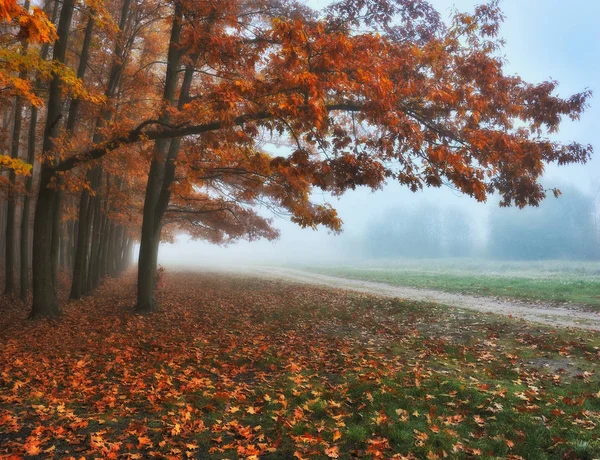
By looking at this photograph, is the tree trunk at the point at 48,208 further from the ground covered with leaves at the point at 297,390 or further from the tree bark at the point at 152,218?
the tree bark at the point at 152,218

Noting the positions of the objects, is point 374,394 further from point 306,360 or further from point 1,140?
point 1,140

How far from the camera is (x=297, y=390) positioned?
6.42 m

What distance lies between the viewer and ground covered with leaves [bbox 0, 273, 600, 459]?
4.70 metres

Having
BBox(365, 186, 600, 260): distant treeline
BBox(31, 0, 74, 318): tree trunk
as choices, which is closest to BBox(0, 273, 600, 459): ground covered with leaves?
BBox(31, 0, 74, 318): tree trunk

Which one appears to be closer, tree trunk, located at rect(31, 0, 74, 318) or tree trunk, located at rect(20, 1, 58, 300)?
tree trunk, located at rect(31, 0, 74, 318)

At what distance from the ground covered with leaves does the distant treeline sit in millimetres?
65740

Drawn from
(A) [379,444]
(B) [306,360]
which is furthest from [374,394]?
(B) [306,360]

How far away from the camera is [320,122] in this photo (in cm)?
751

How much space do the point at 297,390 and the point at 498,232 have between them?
78.0 meters

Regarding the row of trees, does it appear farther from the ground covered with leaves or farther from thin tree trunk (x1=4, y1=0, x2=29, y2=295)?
the ground covered with leaves

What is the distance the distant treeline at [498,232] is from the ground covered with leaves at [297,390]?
65740mm

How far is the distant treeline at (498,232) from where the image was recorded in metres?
67.6

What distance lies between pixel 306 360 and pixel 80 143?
1381 centimetres

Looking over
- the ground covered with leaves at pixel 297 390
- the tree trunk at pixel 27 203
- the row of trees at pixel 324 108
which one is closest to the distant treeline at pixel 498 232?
the row of trees at pixel 324 108
